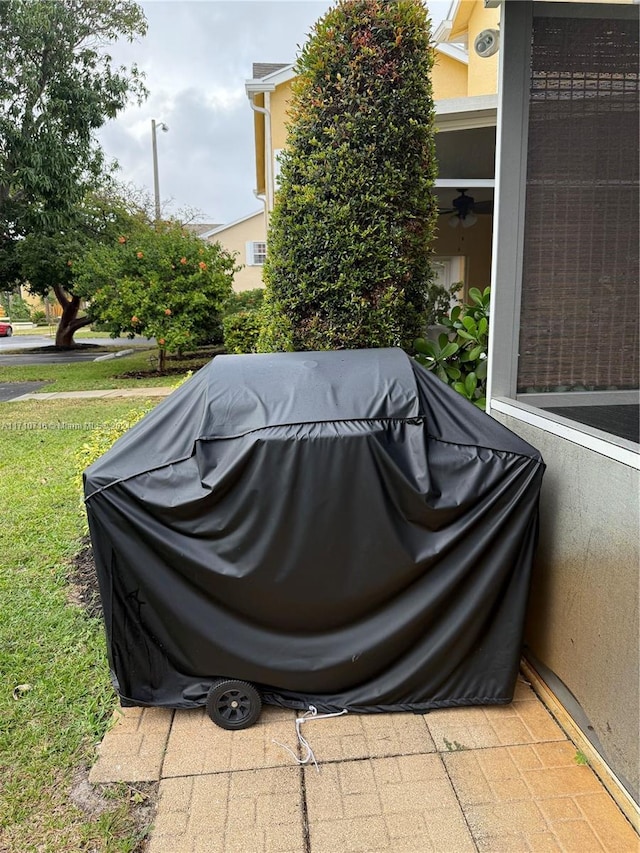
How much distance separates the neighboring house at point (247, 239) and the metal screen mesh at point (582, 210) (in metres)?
24.5

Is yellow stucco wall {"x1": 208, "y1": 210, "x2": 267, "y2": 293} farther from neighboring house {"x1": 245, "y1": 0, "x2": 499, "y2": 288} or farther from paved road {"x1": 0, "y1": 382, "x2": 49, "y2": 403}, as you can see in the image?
paved road {"x1": 0, "y1": 382, "x2": 49, "y2": 403}

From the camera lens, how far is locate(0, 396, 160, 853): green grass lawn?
198 cm

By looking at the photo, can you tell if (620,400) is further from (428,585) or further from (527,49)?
(527,49)

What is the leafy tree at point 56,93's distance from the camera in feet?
37.3

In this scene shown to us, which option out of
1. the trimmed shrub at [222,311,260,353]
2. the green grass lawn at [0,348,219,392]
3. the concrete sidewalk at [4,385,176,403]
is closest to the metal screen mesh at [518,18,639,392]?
the trimmed shrub at [222,311,260,353]

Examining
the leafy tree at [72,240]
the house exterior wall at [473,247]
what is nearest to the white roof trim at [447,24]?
the house exterior wall at [473,247]

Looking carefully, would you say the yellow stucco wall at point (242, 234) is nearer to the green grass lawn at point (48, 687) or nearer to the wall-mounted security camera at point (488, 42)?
the wall-mounted security camera at point (488, 42)

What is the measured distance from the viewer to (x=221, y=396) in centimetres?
241

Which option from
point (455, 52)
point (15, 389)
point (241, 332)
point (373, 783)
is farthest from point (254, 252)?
point (373, 783)

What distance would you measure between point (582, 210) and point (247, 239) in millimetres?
26173

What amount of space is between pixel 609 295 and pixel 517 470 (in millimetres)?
1267

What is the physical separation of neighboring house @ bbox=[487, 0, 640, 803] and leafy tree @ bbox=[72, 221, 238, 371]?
1027 centimetres

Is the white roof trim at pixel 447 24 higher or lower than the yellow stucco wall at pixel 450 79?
higher

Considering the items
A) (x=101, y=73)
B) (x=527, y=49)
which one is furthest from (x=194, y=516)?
(x=101, y=73)
